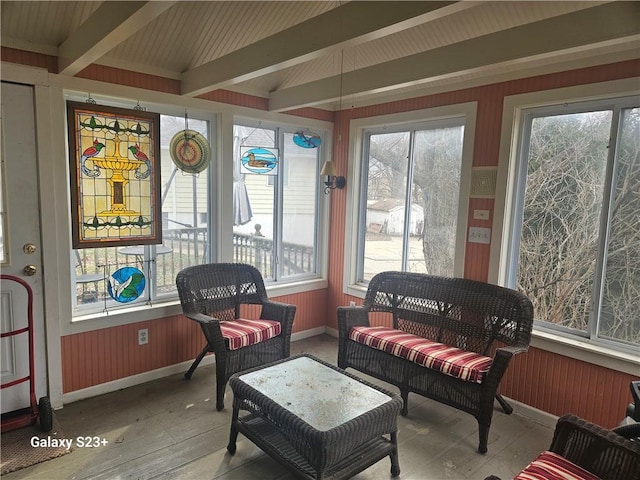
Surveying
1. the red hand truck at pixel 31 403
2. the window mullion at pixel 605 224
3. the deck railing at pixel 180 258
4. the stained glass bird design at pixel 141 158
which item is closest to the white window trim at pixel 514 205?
the window mullion at pixel 605 224

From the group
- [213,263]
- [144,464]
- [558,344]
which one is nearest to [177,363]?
[213,263]

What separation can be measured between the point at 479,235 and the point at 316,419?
1953mm

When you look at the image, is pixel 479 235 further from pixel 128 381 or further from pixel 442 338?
pixel 128 381

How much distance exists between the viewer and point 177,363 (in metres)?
3.43

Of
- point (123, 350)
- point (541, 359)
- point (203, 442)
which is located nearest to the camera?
point (203, 442)

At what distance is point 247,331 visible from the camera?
119 inches

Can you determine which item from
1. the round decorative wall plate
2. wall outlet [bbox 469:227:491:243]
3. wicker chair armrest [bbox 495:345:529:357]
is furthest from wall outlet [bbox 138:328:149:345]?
wall outlet [bbox 469:227:491:243]

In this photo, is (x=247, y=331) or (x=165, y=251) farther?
(x=165, y=251)

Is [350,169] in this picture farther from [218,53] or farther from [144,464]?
[144,464]

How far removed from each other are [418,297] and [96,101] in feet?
9.36

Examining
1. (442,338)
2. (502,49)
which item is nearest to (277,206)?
(442,338)

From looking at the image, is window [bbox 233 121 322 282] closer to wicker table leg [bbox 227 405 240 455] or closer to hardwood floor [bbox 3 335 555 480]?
hardwood floor [bbox 3 335 555 480]

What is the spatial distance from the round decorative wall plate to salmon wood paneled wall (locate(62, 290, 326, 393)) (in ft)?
4.13

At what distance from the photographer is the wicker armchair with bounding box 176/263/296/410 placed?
2853mm
